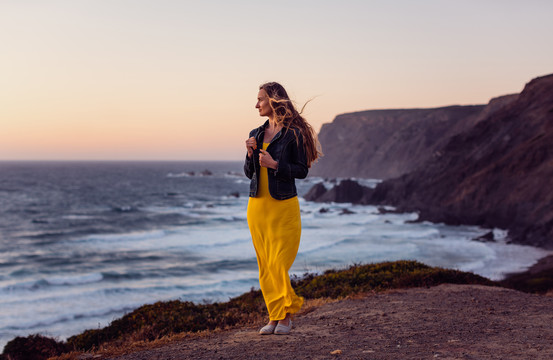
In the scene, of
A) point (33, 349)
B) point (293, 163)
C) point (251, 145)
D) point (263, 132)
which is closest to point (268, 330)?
point (293, 163)

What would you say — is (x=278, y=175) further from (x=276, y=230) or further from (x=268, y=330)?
(x=268, y=330)

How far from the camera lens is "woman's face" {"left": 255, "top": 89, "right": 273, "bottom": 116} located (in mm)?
5086

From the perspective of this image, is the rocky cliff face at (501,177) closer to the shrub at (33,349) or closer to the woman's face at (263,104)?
the shrub at (33,349)

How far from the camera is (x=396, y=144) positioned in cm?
11488

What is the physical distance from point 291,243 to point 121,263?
77.5 ft

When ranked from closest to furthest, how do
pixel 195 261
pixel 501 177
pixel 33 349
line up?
pixel 33 349 < pixel 195 261 < pixel 501 177

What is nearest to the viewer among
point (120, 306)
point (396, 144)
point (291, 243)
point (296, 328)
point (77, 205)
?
point (291, 243)

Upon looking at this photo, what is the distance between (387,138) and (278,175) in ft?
415

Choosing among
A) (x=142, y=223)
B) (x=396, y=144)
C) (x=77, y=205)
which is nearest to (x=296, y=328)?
(x=142, y=223)

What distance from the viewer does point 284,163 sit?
194 inches

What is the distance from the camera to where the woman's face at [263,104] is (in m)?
5.09

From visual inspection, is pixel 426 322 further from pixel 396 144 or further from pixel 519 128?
pixel 396 144

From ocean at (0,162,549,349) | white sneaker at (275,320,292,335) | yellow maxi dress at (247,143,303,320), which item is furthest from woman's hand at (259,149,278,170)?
ocean at (0,162,549,349)

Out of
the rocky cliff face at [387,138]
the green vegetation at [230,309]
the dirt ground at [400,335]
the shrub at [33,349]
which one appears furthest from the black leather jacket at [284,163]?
the rocky cliff face at [387,138]
